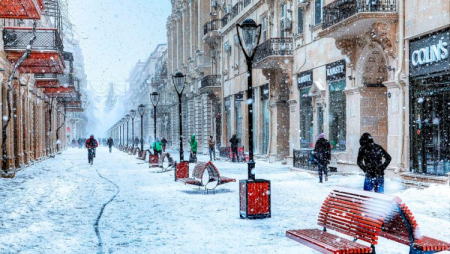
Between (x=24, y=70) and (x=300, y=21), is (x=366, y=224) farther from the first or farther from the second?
(x=24, y=70)

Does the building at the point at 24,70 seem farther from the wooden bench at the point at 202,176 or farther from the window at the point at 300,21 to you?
the window at the point at 300,21

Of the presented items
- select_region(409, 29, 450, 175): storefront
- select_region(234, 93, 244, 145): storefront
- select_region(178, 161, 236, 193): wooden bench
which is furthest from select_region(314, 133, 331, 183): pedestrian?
select_region(234, 93, 244, 145): storefront

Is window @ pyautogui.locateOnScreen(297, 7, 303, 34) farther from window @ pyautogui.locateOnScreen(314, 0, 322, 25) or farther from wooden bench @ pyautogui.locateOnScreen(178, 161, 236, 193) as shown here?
wooden bench @ pyautogui.locateOnScreen(178, 161, 236, 193)

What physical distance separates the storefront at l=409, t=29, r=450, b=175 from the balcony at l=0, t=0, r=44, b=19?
11.3 m

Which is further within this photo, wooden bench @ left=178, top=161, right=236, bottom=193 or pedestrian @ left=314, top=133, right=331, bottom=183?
pedestrian @ left=314, top=133, right=331, bottom=183

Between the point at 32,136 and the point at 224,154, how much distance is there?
11.2 metres

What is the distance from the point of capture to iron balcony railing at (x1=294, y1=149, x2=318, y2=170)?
20.5 meters

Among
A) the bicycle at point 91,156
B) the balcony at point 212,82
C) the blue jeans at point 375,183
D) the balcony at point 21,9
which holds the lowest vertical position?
the bicycle at point 91,156

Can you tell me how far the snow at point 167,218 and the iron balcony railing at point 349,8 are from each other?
5.37m

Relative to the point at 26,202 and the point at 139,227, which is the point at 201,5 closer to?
the point at 26,202

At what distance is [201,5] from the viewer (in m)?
47.2

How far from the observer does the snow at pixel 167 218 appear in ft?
25.0

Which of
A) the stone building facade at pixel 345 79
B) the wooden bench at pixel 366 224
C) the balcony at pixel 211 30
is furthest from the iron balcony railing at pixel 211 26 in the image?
the wooden bench at pixel 366 224

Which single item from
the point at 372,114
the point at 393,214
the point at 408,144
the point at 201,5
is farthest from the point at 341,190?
the point at 201,5
